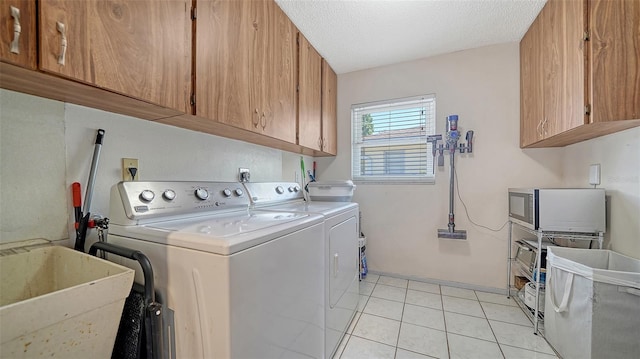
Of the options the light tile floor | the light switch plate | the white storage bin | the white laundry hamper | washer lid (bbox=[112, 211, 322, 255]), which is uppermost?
the light switch plate

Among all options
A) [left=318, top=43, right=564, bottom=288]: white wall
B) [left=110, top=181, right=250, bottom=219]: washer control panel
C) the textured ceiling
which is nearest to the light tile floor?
[left=318, top=43, right=564, bottom=288]: white wall

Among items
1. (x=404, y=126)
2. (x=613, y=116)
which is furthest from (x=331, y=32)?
(x=613, y=116)

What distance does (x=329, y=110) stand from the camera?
9.02ft

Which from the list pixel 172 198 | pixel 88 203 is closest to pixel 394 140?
pixel 172 198

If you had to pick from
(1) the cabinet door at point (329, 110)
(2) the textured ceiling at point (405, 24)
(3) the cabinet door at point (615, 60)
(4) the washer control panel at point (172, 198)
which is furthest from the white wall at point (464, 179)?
(4) the washer control panel at point (172, 198)

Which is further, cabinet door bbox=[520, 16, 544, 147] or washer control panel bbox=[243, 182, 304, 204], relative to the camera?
cabinet door bbox=[520, 16, 544, 147]

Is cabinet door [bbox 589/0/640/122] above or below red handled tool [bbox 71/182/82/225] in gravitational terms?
above

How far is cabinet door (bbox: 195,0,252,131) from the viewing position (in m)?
1.18

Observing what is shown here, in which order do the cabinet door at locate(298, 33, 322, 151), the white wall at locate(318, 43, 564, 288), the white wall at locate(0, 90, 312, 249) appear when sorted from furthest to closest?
1. the white wall at locate(318, 43, 564, 288)
2. the cabinet door at locate(298, 33, 322, 151)
3. the white wall at locate(0, 90, 312, 249)

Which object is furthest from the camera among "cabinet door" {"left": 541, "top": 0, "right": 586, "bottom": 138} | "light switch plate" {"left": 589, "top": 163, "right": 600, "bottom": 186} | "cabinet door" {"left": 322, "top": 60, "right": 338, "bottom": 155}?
"cabinet door" {"left": 322, "top": 60, "right": 338, "bottom": 155}

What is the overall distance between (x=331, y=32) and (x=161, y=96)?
1.62 metres

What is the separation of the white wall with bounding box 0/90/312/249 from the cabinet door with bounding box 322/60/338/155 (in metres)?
1.53

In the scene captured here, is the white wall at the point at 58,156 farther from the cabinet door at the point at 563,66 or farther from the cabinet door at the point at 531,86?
the cabinet door at the point at 531,86

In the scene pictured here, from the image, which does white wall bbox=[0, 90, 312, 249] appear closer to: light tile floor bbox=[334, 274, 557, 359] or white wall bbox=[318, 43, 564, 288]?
light tile floor bbox=[334, 274, 557, 359]
